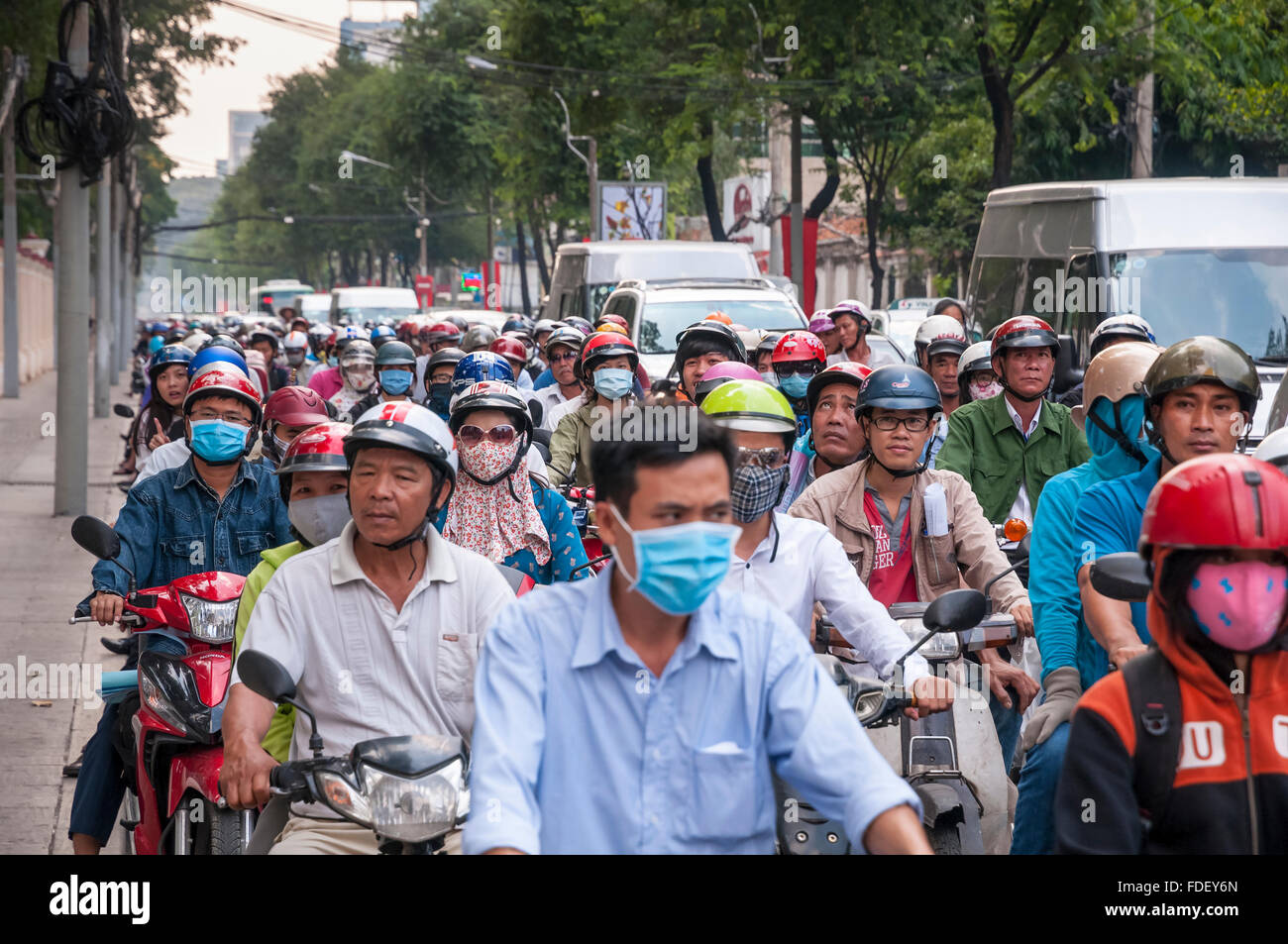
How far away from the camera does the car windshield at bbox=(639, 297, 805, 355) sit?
53.8 feet

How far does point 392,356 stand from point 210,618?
6.49 metres

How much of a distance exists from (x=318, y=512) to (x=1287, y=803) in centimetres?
274

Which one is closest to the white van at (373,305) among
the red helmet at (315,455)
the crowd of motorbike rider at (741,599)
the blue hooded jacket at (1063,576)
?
the crowd of motorbike rider at (741,599)

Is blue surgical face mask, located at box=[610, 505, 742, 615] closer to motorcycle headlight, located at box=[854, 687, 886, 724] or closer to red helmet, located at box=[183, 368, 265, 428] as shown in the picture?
motorcycle headlight, located at box=[854, 687, 886, 724]

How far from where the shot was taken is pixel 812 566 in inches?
186

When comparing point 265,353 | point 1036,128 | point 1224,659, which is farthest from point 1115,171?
point 1224,659

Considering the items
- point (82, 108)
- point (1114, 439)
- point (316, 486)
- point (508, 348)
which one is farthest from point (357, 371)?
point (1114, 439)

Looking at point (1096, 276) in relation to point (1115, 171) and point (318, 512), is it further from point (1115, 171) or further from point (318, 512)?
point (1115, 171)

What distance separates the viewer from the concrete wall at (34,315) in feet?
144

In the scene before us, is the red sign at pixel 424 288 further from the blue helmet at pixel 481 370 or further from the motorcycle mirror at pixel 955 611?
the motorcycle mirror at pixel 955 611

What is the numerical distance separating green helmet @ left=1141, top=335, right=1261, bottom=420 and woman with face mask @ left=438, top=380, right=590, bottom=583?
249 cm

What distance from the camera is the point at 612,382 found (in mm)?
9539

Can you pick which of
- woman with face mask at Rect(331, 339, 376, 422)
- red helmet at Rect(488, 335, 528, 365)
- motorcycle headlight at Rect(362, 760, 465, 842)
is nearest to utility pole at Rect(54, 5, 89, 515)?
woman with face mask at Rect(331, 339, 376, 422)

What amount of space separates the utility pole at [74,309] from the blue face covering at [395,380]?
4.68 meters
